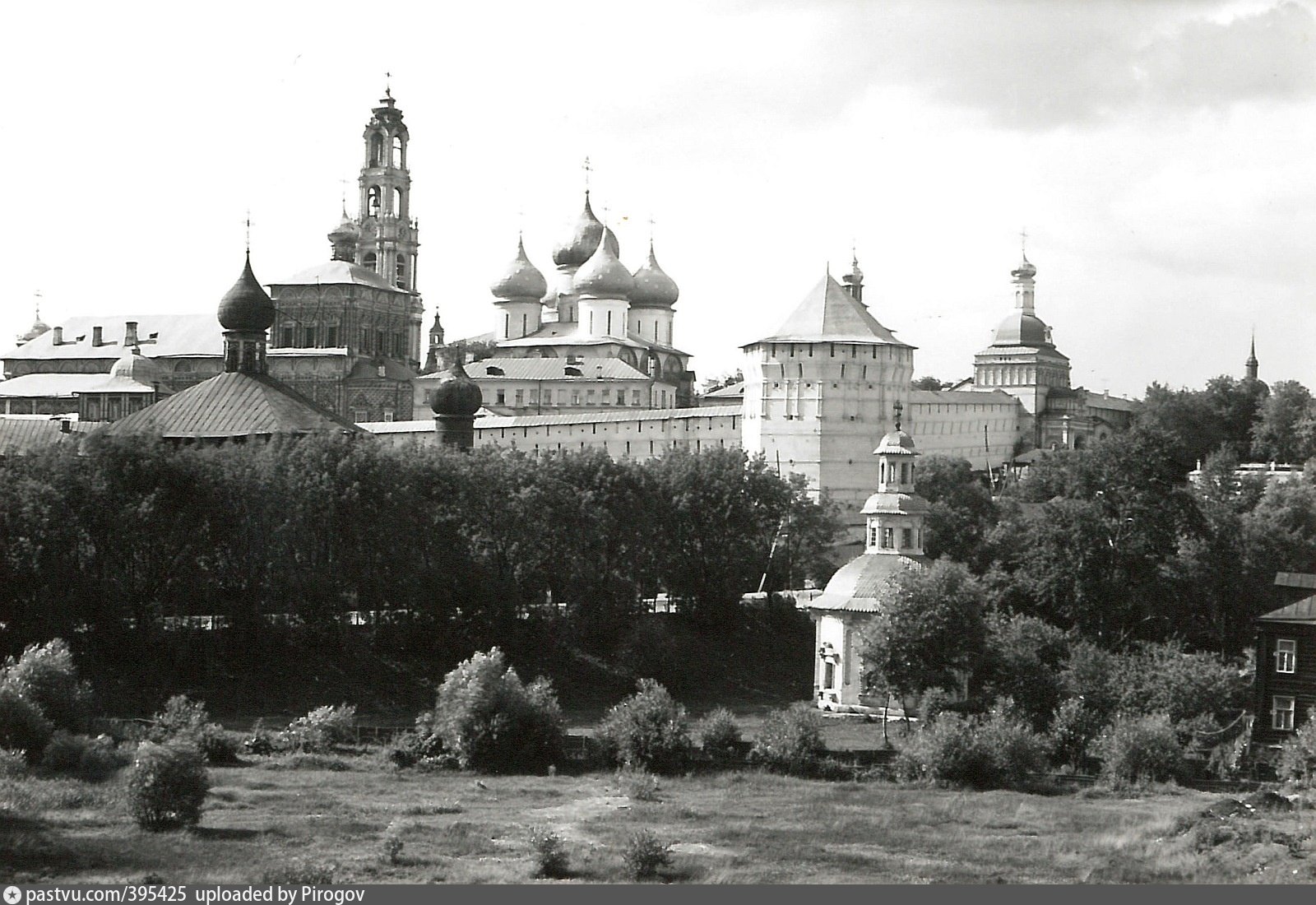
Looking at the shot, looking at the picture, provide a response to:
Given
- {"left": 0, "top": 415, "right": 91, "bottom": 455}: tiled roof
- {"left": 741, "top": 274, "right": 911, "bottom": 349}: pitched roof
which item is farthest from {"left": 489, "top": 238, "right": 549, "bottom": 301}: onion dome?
{"left": 0, "top": 415, "right": 91, "bottom": 455}: tiled roof

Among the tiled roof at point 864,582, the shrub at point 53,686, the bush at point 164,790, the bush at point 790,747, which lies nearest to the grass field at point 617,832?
the bush at point 164,790

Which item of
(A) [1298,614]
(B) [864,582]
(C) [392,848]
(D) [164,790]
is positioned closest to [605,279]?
(B) [864,582]

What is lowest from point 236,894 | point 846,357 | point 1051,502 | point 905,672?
point 236,894

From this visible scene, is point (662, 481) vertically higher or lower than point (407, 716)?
higher

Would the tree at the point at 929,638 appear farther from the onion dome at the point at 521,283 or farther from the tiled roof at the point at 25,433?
the onion dome at the point at 521,283

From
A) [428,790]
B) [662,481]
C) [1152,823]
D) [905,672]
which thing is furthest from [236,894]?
[662,481]

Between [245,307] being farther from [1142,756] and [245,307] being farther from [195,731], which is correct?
[1142,756]

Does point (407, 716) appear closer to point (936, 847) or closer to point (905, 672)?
point (905, 672)
